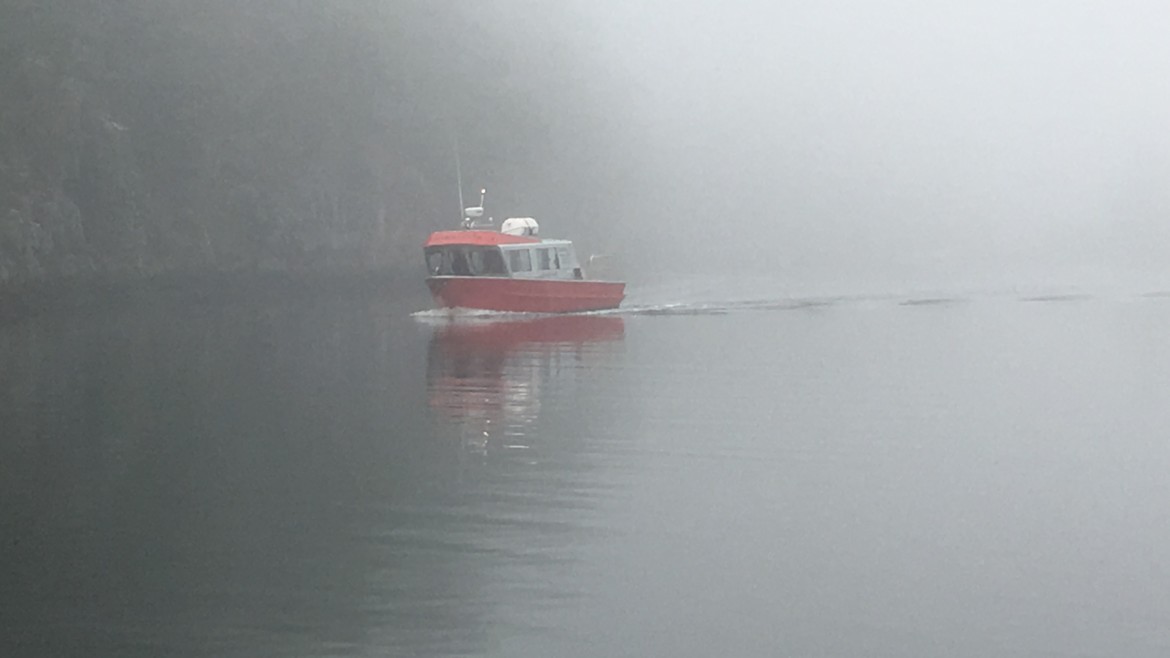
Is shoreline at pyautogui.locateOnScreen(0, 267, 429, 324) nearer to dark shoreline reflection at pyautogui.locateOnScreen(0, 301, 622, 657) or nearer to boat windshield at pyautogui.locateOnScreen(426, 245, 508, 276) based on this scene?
boat windshield at pyautogui.locateOnScreen(426, 245, 508, 276)

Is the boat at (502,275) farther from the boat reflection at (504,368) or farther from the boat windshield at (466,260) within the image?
the boat reflection at (504,368)

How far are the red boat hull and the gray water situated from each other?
11448mm

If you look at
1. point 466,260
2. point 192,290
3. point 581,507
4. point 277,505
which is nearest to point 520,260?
point 466,260

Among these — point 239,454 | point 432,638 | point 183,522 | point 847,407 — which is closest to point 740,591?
point 432,638

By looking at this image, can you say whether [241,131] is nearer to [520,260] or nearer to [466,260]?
[466,260]

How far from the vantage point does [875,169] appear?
131000 mm

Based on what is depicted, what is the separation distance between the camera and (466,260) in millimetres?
37375

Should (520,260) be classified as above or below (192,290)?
above

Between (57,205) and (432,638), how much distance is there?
39950 millimetres

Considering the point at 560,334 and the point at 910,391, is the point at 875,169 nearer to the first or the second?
the point at 560,334

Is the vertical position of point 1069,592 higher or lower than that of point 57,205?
lower

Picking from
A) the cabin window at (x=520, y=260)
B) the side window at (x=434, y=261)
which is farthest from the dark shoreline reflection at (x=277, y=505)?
the cabin window at (x=520, y=260)

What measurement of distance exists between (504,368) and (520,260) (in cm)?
1408

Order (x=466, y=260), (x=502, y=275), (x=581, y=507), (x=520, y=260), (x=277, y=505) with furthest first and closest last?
(x=520, y=260) → (x=502, y=275) → (x=466, y=260) → (x=277, y=505) → (x=581, y=507)
